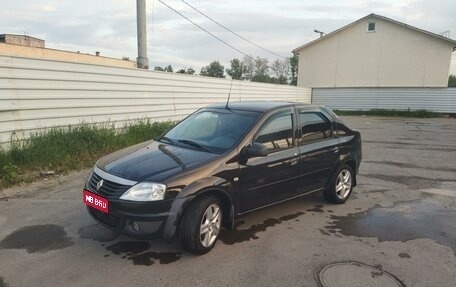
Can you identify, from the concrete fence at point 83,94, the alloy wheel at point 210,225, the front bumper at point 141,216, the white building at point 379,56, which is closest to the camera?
the front bumper at point 141,216

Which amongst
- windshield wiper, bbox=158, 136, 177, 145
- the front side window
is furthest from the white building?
windshield wiper, bbox=158, 136, 177, 145

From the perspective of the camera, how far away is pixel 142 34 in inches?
442

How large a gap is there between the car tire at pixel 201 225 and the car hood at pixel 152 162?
0.42 meters

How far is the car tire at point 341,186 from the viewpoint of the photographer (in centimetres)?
Result: 546

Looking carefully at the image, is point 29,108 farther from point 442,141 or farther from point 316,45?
point 316,45

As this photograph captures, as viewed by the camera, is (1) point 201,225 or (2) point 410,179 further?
(2) point 410,179

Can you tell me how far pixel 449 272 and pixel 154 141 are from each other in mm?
3691

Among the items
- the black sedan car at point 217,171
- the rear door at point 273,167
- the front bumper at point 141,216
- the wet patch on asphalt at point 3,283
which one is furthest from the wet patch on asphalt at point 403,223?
the wet patch on asphalt at point 3,283

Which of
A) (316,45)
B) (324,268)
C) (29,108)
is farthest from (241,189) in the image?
(316,45)

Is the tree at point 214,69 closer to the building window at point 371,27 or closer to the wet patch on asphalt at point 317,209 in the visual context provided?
the building window at point 371,27

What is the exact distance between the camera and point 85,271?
11.2 feet

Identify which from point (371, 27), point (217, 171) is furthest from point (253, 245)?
point (371, 27)

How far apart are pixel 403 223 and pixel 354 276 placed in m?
1.83

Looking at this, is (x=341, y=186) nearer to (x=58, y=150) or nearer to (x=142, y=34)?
(x=58, y=150)
